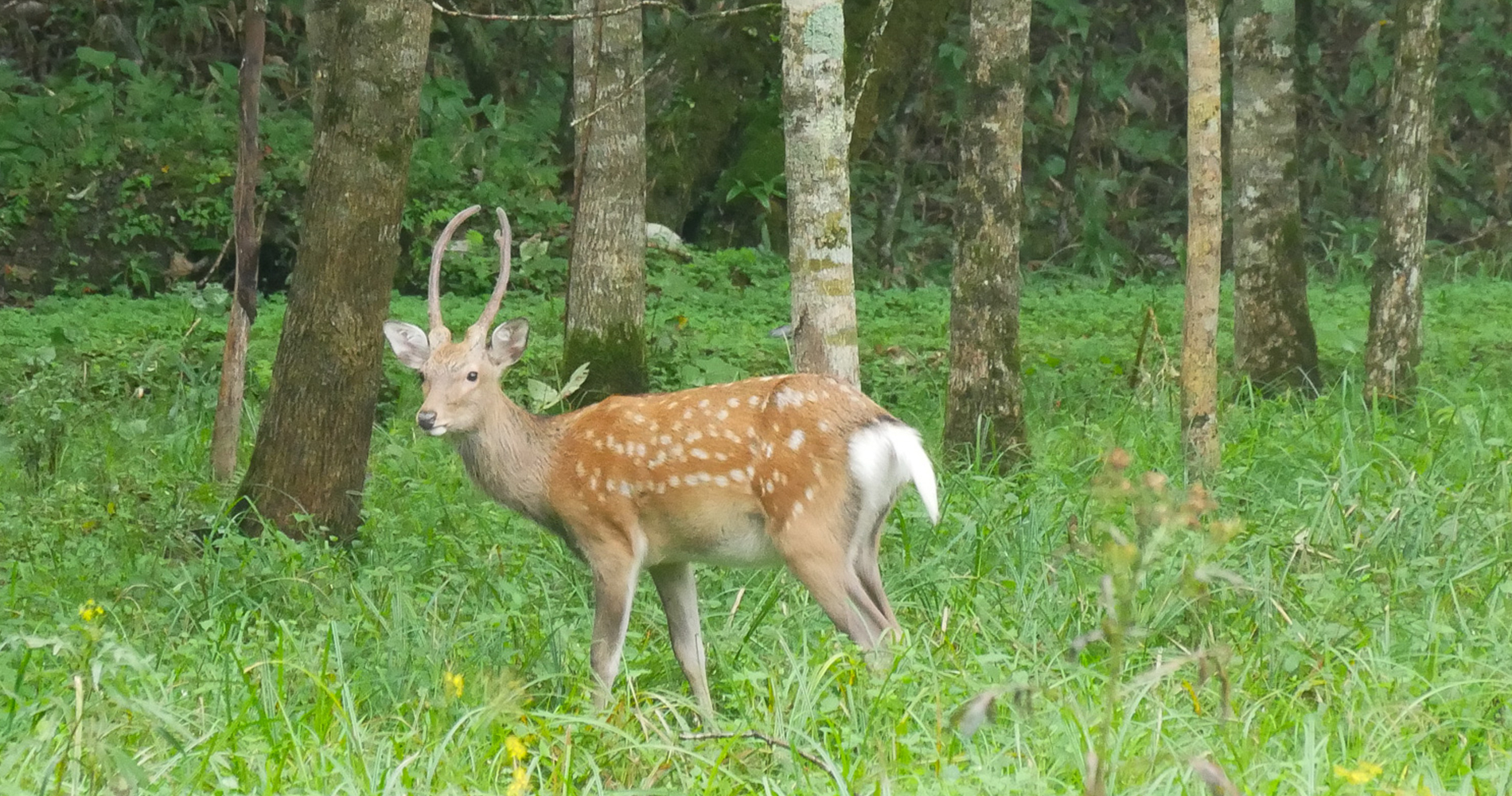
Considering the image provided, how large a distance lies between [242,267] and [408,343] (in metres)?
1.64

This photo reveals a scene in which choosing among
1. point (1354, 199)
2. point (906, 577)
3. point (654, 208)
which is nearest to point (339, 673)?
point (906, 577)

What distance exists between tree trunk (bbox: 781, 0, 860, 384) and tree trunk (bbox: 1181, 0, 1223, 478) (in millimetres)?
1322

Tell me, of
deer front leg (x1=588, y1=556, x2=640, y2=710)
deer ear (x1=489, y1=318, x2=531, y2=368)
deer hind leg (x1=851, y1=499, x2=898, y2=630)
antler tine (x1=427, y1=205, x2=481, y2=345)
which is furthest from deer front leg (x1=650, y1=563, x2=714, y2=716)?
antler tine (x1=427, y1=205, x2=481, y2=345)

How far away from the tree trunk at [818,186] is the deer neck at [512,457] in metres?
1.07

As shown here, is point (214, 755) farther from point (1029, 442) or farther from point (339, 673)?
point (1029, 442)

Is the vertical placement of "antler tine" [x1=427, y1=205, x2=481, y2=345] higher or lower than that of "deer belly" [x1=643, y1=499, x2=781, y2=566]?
higher

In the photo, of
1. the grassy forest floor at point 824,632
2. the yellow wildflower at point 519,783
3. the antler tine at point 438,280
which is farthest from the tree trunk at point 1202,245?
the yellow wildflower at point 519,783

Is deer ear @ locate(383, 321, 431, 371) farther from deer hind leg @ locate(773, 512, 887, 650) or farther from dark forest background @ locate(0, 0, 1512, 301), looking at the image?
dark forest background @ locate(0, 0, 1512, 301)

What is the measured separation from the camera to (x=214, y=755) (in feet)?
12.5

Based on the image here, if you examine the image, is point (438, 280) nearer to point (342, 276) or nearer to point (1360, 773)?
point (342, 276)

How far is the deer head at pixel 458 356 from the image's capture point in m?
5.32

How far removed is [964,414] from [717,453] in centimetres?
238

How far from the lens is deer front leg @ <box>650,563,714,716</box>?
477 cm

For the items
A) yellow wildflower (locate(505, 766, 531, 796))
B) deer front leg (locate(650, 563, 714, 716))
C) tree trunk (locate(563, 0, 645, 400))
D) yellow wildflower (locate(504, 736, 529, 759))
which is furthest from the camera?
tree trunk (locate(563, 0, 645, 400))
